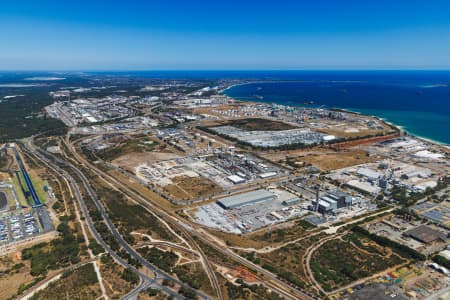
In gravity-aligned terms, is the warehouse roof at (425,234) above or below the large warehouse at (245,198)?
below

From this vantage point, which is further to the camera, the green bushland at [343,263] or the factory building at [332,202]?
the factory building at [332,202]

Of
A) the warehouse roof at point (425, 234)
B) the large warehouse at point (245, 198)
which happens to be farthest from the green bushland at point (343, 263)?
the large warehouse at point (245, 198)

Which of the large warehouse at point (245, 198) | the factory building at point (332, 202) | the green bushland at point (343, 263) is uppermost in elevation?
the factory building at point (332, 202)

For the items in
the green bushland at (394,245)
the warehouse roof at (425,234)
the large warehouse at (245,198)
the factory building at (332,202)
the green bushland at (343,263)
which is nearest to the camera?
the green bushland at (343,263)

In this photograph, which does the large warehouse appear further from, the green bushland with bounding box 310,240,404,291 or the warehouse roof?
the warehouse roof

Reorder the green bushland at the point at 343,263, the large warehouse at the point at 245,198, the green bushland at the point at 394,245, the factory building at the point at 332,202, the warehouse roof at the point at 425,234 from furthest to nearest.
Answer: the large warehouse at the point at 245,198 → the factory building at the point at 332,202 → the warehouse roof at the point at 425,234 → the green bushland at the point at 394,245 → the green bushland at the point at 343,263

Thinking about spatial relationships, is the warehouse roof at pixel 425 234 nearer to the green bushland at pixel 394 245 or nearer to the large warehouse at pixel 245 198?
the green bushland at pixel 394 245
